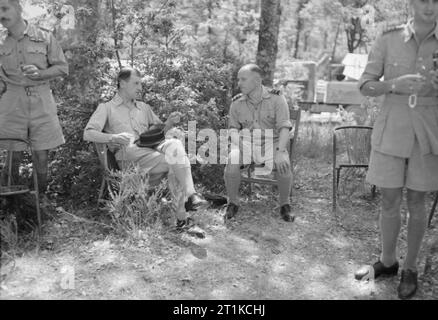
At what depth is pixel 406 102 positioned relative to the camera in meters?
2.84

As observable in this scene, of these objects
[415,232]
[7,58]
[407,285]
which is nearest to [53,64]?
[7,58]

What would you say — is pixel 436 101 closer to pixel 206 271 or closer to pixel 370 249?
pixel 370 249

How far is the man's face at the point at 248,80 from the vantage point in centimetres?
429

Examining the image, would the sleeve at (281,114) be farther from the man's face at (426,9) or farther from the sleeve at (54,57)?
the sleeve at (54,57)

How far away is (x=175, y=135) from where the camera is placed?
173 inches

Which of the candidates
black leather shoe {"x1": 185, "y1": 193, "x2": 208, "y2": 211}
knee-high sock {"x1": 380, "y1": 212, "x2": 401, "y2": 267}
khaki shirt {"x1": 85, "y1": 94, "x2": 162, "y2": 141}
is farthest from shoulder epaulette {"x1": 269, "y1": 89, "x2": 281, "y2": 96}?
knee-high sock {"x1": 380, "y1": 212, "x2": 401, "y2": 267}

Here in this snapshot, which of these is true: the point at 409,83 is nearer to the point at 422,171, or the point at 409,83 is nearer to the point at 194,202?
the point at 422,171

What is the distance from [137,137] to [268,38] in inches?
96.9

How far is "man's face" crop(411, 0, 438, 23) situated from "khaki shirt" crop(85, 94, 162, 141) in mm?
2453

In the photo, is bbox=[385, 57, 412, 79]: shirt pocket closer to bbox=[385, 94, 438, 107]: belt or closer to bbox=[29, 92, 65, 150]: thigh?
bbox=[385, 94, 438, 107]: belt

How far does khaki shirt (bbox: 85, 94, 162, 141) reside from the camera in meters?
4.12

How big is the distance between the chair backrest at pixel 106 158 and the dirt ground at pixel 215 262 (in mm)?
484

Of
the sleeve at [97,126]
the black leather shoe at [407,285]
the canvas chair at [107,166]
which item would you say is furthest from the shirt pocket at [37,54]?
the black leather shoe at [407,285]

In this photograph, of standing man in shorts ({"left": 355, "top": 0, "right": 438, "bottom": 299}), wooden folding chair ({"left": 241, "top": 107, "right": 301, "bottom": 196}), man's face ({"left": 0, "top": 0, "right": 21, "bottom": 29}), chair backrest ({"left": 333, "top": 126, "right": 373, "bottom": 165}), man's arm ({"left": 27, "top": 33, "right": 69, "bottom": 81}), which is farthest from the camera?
chair backrest ({"left": 333, "top": 126, "right": 373, "bottom": 165})
